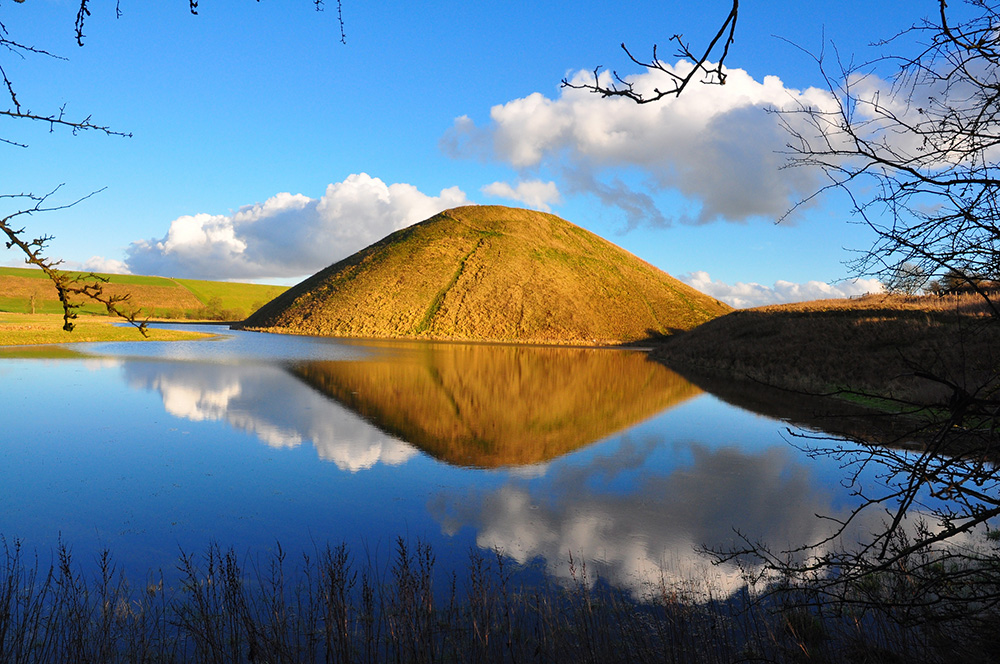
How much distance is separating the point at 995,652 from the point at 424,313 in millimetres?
93944

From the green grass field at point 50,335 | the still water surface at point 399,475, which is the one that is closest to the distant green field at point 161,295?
the green grass field at point 50,335

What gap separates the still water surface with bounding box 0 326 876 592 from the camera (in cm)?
906

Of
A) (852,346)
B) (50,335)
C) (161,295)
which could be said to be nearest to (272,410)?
(852,346)

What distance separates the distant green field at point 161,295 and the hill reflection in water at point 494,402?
83.4 metres

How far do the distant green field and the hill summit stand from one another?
28.0m

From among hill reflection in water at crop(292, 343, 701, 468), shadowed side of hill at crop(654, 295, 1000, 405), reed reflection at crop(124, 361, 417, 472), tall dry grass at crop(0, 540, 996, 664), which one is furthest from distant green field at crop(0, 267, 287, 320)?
tall dry grass at crop(0, 540, 996, 664)

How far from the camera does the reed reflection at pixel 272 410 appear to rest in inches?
603

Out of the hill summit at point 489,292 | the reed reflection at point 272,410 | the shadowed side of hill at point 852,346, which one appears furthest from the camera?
the hill summit at point 489,292

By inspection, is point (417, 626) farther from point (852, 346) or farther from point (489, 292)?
point (489, 292)

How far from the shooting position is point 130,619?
6.39 metres

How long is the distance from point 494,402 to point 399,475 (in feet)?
38.4

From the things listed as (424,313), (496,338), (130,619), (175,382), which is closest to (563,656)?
(130,619)

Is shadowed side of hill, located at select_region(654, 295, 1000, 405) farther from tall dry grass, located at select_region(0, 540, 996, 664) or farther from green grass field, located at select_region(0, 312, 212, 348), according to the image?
green grass field, located at select_region(0, 312, 212, 348)

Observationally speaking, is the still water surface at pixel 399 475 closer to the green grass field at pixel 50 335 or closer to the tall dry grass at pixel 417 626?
the tall dry grass at pixel 417 626
